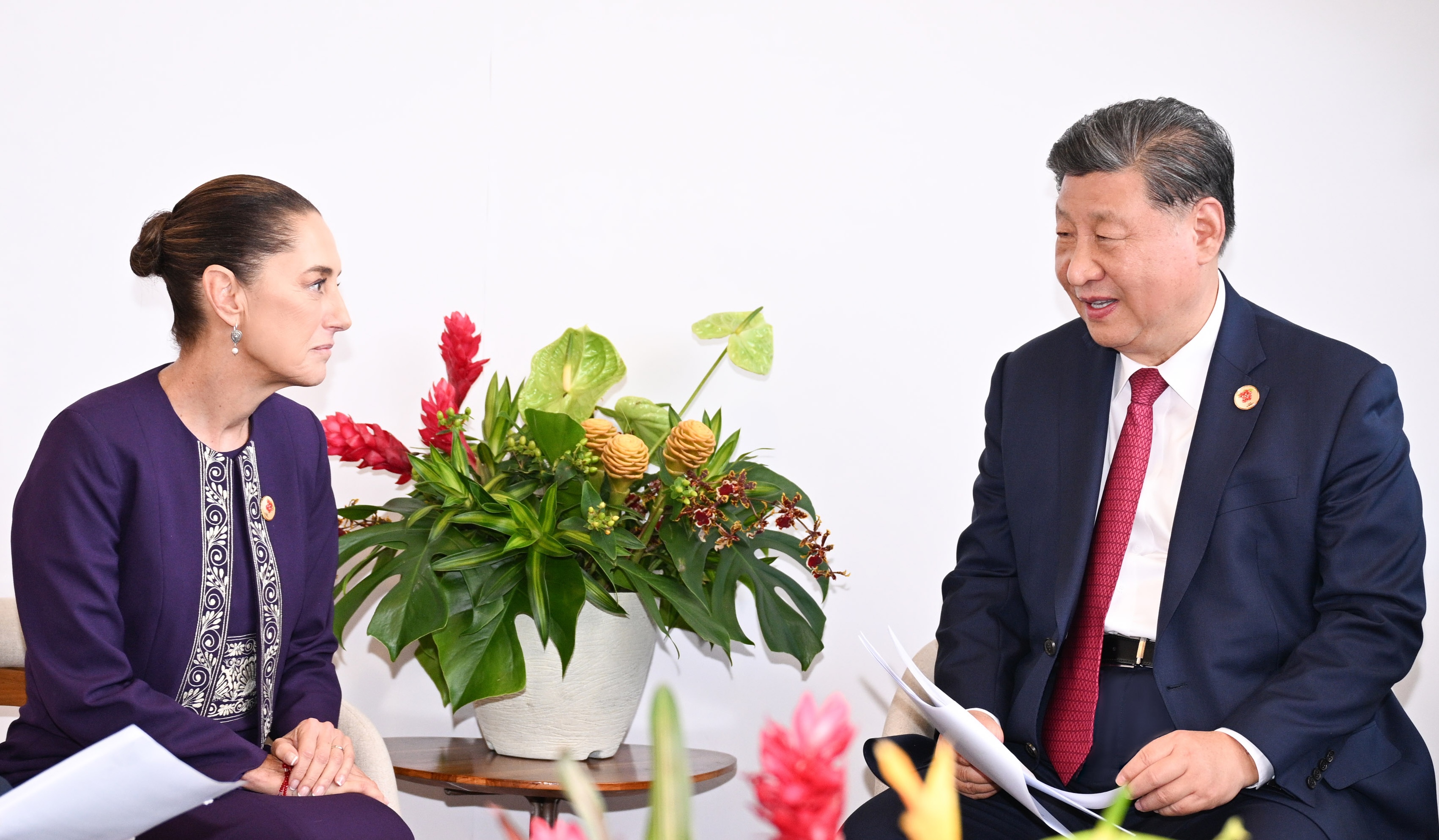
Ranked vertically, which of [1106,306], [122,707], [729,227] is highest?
[729,227]

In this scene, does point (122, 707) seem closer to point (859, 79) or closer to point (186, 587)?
point (186, 587)

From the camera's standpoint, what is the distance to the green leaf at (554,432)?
215cm

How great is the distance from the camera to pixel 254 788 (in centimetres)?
165

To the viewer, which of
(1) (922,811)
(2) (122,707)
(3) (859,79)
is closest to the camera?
(1) (922,811)

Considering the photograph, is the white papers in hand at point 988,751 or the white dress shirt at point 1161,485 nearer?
the white papers in hand at point 988,751

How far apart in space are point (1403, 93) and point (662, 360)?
1633mm

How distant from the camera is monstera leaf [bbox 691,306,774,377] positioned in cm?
254

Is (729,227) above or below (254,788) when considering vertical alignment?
above

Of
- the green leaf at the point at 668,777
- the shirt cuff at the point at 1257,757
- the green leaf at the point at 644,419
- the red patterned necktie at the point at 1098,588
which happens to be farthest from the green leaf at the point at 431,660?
the green leaf at the point at 668,777

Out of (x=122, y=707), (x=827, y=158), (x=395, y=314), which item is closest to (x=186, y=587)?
(x=122, y=707)

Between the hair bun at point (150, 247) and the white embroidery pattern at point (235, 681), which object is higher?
the hair bun at point (150, 247)

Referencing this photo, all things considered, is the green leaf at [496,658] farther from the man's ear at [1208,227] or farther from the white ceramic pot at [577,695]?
the man's ear at [1208,227]

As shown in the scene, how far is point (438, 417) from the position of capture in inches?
86.8

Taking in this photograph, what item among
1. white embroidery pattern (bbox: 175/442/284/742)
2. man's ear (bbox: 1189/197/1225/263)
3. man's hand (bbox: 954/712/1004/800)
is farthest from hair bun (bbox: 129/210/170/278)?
man's ear (bbox: 1189/197/1225/263)
